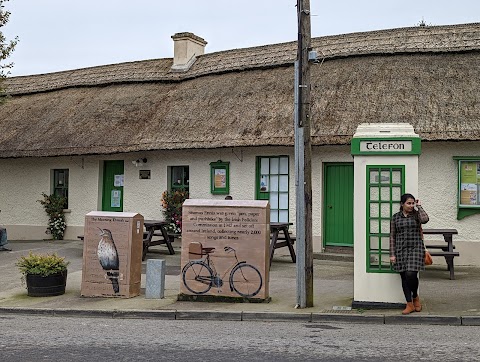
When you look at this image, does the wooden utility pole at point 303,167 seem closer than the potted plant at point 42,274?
Yes

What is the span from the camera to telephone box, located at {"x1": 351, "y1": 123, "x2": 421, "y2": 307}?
8727 mm

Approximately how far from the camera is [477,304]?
Result: 350 inches

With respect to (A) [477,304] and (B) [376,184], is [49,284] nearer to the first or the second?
(B) [376,184]

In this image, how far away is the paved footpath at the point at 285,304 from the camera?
8.41 metres

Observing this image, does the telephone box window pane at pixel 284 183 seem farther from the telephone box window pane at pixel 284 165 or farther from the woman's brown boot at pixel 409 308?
the woman's brown boot at pixel 409 308

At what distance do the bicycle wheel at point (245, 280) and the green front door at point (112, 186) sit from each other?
29.7 ft

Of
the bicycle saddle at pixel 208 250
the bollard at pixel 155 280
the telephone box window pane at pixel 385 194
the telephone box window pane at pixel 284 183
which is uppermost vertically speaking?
the telephone box window pane at pixel 284 183

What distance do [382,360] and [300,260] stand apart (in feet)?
10.1

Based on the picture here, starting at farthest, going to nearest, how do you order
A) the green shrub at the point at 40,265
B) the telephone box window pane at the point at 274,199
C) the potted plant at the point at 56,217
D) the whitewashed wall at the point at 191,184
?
the potted plant at the point at 56,217, the telephone box window pane at the point at 274,199, the whitewashed wall at the point at 191,184, the green shrub at the point at 40,265

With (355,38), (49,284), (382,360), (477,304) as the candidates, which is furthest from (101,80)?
(382,360)

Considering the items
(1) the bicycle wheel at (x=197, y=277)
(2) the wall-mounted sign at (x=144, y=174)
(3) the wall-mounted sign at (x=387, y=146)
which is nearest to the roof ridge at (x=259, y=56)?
(2) the wall-mounted sign at (x=144, y=174)

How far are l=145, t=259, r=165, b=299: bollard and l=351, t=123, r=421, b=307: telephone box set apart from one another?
3.19 meters

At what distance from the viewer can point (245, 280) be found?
948 centimetres

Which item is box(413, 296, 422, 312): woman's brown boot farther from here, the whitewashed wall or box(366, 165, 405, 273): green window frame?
the whitewashed wall
